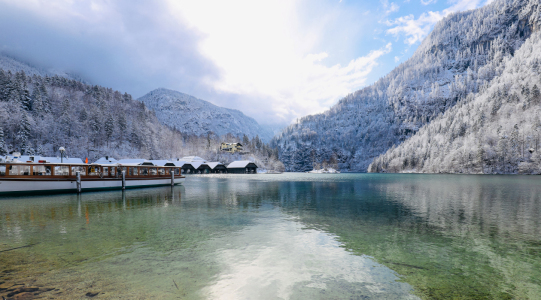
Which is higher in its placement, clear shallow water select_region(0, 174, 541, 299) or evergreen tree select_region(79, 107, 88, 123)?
evergreen tree select_region(79, 107, 88, 123)

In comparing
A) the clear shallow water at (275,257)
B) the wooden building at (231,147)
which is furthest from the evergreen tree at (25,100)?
the clear shallow water at (275,257)

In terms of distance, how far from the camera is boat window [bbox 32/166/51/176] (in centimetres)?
3378

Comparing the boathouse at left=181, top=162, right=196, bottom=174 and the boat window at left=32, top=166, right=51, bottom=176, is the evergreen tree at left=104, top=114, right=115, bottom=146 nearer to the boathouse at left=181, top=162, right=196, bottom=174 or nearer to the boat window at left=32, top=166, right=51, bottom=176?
the boathouse at left=181, top=162, right=196, bottom=174

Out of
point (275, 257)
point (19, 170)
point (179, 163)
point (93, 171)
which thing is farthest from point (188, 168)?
point (275, 257)

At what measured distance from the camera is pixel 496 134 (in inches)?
5212

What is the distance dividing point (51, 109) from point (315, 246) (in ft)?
581

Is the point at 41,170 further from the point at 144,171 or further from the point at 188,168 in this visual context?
the point at 188,168

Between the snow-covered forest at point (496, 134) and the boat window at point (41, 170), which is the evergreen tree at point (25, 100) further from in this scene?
the snow-covered forest at point (496, 134)

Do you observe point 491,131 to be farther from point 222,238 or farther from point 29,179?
point 29,179

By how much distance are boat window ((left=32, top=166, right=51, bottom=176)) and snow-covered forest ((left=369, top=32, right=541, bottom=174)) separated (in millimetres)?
171681

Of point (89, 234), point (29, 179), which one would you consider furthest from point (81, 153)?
point (89, 234)

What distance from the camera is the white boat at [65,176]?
32.1 meters

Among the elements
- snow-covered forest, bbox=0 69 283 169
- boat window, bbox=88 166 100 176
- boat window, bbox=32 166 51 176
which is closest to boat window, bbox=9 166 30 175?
boat window, bbox=32 166 51 176

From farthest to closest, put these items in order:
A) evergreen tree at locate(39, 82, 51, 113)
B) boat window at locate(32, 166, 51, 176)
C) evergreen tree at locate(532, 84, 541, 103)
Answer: evergreen tree at locate(532, 84, 541, 103) < evergreen tree at locate(39, 82, 51, 113) < boat window at locate(32, 166, 51, 176)
